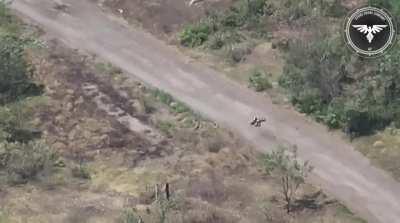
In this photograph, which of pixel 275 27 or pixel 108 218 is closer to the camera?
pixel 108 218

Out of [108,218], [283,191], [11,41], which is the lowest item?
[108,218]

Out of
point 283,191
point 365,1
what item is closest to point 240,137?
point 283,191

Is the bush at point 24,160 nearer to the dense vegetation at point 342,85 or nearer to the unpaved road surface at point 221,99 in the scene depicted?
the unpaved road surface at point 221,99

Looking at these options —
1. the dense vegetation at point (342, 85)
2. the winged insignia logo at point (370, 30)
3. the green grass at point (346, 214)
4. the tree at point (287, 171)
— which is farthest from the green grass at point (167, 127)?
the winged insignia logo at point (370, 30)

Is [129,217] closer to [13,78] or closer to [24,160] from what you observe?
[24,160]

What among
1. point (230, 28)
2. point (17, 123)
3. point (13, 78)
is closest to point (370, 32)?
point (230, 28)

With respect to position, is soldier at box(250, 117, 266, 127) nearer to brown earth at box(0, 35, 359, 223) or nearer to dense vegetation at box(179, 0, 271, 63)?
brown earth at box(0, 35, 359, 223)

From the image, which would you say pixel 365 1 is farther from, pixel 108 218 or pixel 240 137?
pixel 108 218
